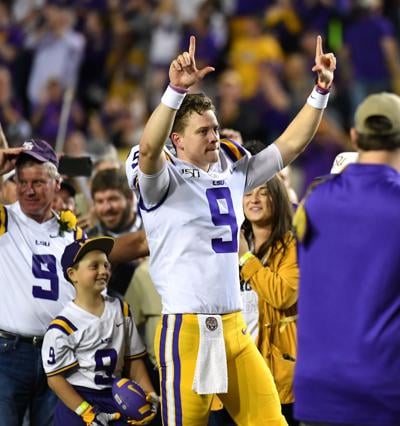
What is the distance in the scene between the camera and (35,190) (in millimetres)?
5375

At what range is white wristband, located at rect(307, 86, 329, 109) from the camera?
15.0ft

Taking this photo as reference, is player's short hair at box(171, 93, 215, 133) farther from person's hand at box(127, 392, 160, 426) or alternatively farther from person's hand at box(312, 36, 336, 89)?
person's hand at box(127, 392, 160, 426)

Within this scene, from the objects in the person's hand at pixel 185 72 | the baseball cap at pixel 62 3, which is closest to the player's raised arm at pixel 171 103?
the person's hand at pixel 185 72

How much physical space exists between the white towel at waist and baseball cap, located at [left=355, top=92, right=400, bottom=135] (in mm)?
1122

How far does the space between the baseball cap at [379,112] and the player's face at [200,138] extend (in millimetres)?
937

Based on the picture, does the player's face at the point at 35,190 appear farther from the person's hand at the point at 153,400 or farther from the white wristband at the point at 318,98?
→ the white wristband at the point at 318,98

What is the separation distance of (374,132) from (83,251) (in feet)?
6.88

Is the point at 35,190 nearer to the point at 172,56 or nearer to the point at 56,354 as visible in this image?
the point at 56,354

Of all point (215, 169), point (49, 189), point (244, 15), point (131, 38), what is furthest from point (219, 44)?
point (215, 169)

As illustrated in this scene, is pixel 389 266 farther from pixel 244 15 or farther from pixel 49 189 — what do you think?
pixel 244 15

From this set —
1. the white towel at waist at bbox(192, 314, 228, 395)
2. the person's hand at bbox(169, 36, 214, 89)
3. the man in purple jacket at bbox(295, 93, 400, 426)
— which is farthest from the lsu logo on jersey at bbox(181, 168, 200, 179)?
the man in purple jacket at bbox(295, 93, 400, 426)

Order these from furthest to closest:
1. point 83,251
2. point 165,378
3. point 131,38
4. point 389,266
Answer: point 131,38, point 83,251, point 165,378, point 389,266

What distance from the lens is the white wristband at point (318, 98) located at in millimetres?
4582

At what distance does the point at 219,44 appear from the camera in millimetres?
13102
